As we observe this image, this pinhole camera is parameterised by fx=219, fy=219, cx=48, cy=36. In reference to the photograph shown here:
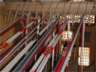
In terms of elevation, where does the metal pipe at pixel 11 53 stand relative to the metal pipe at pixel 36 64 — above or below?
above

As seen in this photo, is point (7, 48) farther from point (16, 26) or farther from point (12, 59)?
point (16, 26)

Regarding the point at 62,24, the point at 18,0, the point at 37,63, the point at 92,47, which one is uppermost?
the point at 18,0

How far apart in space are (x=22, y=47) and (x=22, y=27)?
0.16 metres

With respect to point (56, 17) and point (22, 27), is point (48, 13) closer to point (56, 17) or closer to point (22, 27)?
point (56, 17)

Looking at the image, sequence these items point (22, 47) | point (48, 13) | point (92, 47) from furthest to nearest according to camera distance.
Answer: point (92, 47) < point (48, 13) < point (22, 47)

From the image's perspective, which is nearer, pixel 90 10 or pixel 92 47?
pixel 90 10

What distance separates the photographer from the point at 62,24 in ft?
3.62

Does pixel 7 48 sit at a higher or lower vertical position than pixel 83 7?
lower

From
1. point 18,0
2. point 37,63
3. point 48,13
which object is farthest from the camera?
point 18,0

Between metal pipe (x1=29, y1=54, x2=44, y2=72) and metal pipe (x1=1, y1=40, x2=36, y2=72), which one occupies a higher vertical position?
metal pipe (x1=1, y1=40, x2=36, y2=72)

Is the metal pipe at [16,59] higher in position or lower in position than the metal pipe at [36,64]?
higher

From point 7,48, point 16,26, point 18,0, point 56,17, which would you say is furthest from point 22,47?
point 18,0

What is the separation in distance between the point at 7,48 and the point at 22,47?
7 cm

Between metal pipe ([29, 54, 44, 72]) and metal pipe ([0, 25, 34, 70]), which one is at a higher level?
metal pipe ([0, 25, 34, 70])
